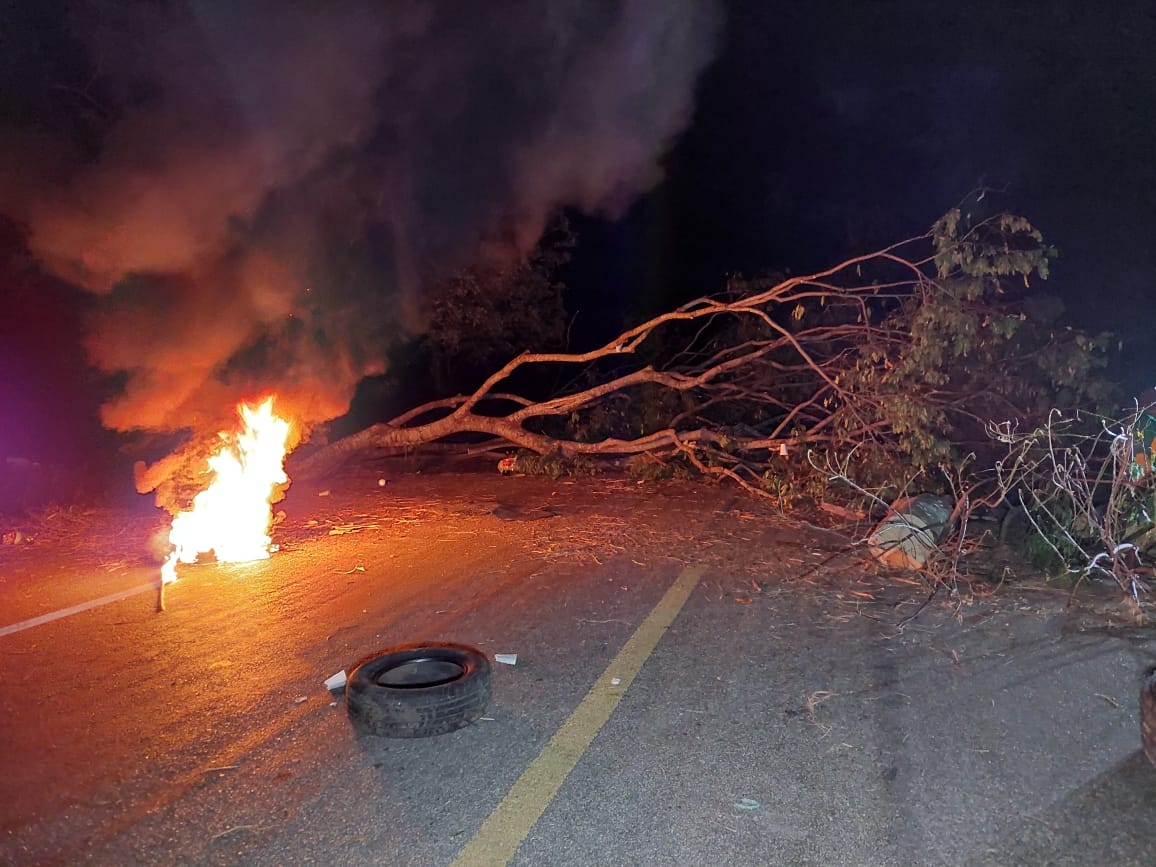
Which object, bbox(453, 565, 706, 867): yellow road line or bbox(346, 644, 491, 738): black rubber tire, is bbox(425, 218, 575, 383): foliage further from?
bbox(346, 644, 491, 738): black rubber tire

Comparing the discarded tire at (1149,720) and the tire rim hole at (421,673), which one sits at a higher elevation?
the tire rim hole at (421,673)

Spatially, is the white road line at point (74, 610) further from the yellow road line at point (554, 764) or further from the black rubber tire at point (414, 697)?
the yellow road line at point (554, 764)

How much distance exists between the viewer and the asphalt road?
3.03 m

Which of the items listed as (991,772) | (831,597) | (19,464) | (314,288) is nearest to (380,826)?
(991,772)

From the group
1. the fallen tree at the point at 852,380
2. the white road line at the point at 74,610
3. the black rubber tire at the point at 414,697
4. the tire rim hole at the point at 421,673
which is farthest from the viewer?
the fallen tree at the point at 852,380

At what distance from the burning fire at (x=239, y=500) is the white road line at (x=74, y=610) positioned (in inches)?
10.4

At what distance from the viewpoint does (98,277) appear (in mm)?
8016

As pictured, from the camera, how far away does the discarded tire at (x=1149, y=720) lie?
3.39m

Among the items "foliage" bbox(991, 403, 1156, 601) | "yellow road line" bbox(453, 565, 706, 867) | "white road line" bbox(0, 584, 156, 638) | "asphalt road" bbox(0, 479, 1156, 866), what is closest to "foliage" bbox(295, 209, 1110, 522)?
"foliage" bbox(991, 403, 1156, 601)

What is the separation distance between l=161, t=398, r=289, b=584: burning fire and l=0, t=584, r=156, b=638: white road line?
0.26m

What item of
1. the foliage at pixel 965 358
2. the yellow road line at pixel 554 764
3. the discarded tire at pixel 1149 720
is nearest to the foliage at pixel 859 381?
the foliage at pixel 965 358

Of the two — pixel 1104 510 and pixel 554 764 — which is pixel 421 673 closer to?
pixel 554 764

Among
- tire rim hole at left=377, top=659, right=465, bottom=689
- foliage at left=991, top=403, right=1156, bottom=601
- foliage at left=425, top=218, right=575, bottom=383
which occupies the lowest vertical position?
foliage at left=991, top=403, right=1156, bottom=601

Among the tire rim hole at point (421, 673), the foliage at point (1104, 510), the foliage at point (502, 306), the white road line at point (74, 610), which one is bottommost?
the foliage at point (1104, 510)
